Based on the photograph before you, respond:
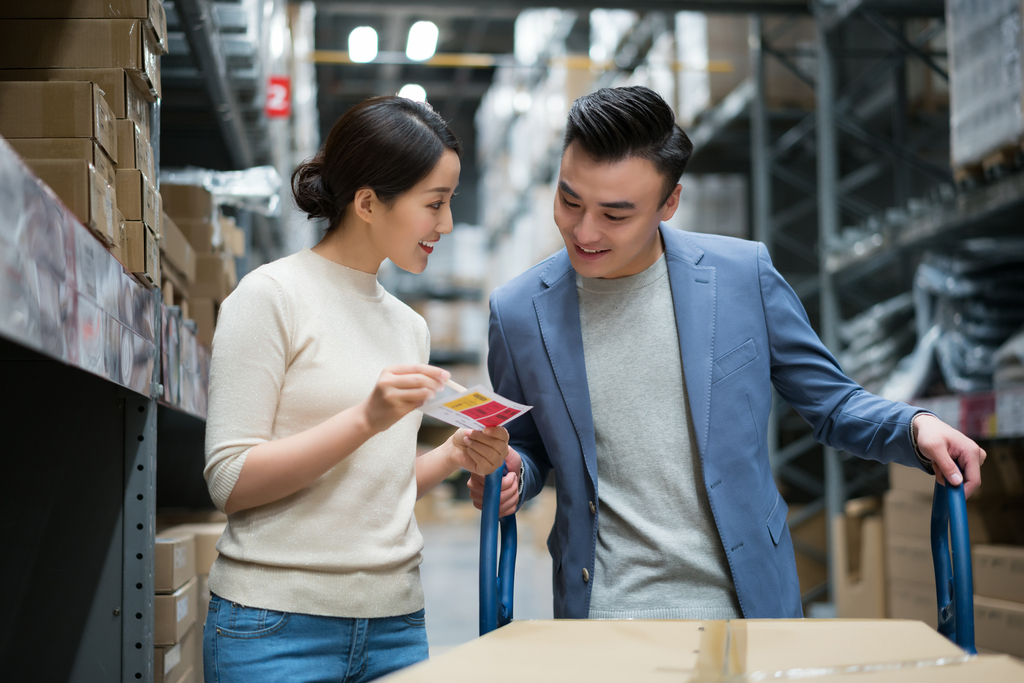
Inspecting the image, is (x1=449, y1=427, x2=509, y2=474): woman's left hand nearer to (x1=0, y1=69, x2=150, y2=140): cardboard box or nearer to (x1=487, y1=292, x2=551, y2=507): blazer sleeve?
(x1=487, y1=292, x2=551, y2=507): blazer sleeve

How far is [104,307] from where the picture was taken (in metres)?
1.32

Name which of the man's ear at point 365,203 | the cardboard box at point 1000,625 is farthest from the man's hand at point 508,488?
the cardboard box at point 1000,625

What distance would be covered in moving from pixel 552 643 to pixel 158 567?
1.14 m

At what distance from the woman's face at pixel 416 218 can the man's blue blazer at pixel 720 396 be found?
36 centimetres

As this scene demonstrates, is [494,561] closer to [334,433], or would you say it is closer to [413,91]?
[334,433]

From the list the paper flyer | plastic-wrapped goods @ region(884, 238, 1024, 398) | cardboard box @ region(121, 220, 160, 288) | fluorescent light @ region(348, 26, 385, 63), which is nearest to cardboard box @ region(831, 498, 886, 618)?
plastic-wrapped goods @ region(884, 238, 1024, 398)

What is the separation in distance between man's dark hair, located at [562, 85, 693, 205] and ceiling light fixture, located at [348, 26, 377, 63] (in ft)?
18.5

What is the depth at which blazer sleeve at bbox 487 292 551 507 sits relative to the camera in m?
1.90

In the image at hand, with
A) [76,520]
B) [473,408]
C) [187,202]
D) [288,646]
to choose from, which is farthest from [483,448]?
[187,202]

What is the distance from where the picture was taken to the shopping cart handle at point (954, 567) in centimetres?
143

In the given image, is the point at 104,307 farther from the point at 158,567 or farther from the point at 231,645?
the point at 158,567

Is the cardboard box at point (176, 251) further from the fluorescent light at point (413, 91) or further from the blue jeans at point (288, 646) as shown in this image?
the blue jeans at point (288, 646)

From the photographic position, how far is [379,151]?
5.03 ft

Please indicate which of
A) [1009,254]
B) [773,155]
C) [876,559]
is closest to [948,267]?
[1009,254]
